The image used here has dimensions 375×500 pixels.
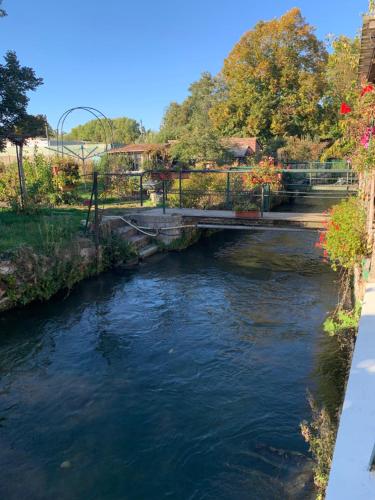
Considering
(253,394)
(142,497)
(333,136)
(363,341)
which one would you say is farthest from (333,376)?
(333,136)

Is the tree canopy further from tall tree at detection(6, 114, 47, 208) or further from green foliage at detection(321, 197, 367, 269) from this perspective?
green foliage at detection(321, 197, 367, 269)

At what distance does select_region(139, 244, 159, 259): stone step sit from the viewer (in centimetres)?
1136

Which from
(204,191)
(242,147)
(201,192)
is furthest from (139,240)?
(242,147)

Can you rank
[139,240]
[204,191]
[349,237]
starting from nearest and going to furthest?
1. [349,237]
2. [139,240]
3. [204,191]

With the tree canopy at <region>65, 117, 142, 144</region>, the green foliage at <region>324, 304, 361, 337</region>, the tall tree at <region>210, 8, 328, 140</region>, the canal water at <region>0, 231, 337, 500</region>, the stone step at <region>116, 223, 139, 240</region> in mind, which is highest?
the tree canopy at <region>65, 117, 142, 144</region>

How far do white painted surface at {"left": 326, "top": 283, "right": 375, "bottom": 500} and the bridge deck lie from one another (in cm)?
756

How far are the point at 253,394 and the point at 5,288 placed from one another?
4.88 metres

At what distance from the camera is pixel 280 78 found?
31.5m

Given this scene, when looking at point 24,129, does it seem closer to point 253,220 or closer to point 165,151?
point 253,220

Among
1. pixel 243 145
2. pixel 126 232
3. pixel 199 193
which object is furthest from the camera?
pixel 243 145

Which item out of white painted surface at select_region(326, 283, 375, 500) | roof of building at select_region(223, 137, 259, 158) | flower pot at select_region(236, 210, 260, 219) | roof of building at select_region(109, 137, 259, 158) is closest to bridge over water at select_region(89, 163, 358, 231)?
flower pot at select_region(236, 210, 260, 219)

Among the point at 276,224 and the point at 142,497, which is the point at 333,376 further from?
the point at 276,224

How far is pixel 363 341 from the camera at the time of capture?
384cm

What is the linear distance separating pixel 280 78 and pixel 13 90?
25.5 m
